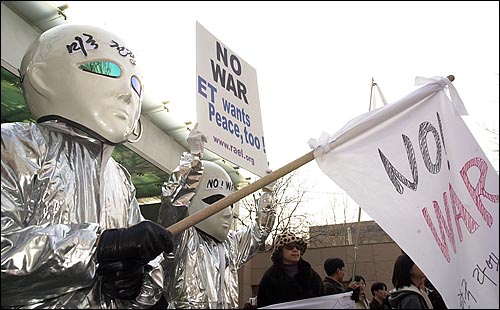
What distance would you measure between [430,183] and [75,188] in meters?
1.27

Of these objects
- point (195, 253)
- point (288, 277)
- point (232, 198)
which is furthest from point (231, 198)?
point (195, 253)

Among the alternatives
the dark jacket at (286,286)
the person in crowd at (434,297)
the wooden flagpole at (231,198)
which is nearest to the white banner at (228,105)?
the wooden flagpole at (231,198)

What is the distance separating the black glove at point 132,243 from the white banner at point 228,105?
0.77m

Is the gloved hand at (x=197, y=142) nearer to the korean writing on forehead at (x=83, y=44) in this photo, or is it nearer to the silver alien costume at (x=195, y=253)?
the silver alien costume at (x=195, y=253)

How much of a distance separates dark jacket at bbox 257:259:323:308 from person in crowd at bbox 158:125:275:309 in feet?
2.04

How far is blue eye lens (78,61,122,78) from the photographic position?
1.91 metres

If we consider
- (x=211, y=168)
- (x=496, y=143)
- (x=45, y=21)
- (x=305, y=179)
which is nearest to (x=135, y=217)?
(x=305, y=179)

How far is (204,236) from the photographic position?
2936mm

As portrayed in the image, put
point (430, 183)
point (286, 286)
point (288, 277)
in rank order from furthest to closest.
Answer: point (430, 183)
point (288, 277)
point (286, 286)

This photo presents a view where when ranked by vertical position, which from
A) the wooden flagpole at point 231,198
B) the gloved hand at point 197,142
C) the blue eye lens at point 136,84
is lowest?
the wooden flagpole at point 231,198

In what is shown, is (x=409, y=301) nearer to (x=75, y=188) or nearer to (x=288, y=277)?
(x=288, y=277)

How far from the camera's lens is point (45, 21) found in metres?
2.72

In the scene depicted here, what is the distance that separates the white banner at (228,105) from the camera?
232 centimetres

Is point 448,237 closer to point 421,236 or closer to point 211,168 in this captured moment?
point 421,236
